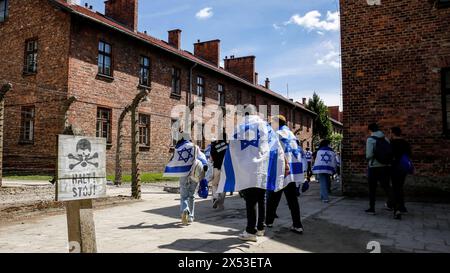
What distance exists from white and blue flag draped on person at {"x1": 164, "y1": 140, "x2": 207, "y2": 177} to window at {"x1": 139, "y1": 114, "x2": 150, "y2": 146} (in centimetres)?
1307

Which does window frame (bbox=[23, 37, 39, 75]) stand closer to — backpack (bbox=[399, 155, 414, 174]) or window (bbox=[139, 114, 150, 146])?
window (bbox=[139, 114, 150, 146])

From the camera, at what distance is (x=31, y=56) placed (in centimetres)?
1738

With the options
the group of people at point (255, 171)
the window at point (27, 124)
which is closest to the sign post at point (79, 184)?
the group of people at point (255, 171)

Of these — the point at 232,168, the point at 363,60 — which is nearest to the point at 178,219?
the point at 232,168

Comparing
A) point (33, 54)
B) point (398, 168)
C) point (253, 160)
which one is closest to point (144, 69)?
point (33, 54)

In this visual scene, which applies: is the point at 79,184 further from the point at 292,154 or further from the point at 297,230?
the point at 292,154

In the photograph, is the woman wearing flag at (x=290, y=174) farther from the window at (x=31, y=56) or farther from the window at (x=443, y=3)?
the window at (x=31, y=56)

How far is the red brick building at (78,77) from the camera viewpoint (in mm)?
15758

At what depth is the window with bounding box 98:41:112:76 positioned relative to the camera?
56.3ft

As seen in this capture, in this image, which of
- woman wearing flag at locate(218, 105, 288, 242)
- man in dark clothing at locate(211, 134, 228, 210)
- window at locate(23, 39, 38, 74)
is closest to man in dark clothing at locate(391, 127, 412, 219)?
woman wearing flag at locate(218, 105, 288, 242)

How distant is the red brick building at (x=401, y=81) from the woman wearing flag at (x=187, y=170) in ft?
17.3

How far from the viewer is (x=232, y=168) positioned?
17.2 ft
